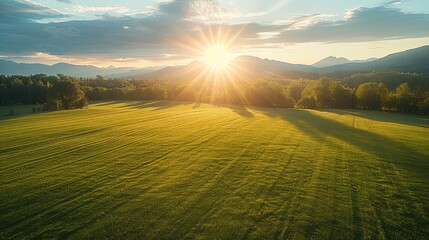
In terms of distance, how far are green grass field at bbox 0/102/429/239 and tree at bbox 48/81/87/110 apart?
5733 centimetres

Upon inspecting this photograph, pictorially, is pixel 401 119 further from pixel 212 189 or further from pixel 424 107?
pixel 212 189

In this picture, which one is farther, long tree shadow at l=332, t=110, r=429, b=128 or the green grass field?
long tree shadow at l=332, t=110, r=429, b=128

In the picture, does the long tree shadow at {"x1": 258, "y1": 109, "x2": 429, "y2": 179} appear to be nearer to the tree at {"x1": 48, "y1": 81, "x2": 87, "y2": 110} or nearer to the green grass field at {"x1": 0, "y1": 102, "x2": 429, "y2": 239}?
the green grass field at {"x1": 0, "y1": 102, "x2": 429, "y2": 239}

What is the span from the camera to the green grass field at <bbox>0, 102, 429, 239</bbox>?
49.1 feet

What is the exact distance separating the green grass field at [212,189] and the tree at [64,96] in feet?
188

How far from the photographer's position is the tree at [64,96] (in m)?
88.8

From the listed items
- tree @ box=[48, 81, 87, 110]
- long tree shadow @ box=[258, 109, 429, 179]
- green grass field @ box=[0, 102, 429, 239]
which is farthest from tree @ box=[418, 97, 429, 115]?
tree @ box=[48, 81, 87, 110]

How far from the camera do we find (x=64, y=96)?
295 feet

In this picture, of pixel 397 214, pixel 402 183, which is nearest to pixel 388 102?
pixel 402 183

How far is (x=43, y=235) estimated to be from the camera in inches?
553

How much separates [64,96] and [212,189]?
281 ft

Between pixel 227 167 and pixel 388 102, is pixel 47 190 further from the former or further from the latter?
pixel 388 102

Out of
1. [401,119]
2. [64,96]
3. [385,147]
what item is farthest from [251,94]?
[385,147]

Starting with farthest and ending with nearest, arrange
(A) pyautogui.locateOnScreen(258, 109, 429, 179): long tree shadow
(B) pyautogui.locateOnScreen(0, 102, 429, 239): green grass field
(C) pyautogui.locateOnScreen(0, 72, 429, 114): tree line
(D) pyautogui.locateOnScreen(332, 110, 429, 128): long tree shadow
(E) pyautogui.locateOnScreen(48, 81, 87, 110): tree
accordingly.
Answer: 1. (C) pyautogui.locateOnScreen(0, 72, 429, 114): tree line
2. (E) pyautogui.locateOnScreen(48, 81, 87, 110): tree
3. (D) pyautogui.locateOnScreen(332, 110, 429, 128): long tree shadow
4. (A) pyautogui.locateOnScreen(258, 109, 429, 179): long tree shadow
5. (B) pyautogui.locateOnScreen(0, 102, 429, 239): green grass field
